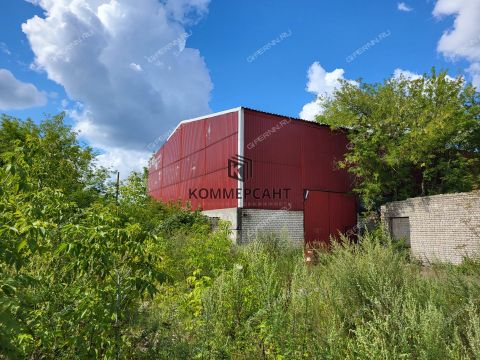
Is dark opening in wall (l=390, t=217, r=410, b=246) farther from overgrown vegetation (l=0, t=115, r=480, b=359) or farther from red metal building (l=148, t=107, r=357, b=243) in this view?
overgrown vegetation (l=0, t=115, r=480, b=359)

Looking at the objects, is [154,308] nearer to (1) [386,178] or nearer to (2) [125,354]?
(2) [125,354]

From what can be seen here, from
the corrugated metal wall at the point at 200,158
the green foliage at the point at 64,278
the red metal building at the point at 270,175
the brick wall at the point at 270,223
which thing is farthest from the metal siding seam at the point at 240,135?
the green foliage at the point at 64,278

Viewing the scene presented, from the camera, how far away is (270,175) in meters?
15.2

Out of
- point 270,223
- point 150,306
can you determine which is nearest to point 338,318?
point 150,306

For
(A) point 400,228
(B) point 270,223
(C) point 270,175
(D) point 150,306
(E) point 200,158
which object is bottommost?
(D) point 150,306

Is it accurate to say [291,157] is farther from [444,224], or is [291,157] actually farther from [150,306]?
[150,306]

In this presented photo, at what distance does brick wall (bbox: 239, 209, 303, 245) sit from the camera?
1409cm

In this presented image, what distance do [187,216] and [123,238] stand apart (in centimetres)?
1236

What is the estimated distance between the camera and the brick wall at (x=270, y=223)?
46.2 ft

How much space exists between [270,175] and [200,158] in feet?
15.3

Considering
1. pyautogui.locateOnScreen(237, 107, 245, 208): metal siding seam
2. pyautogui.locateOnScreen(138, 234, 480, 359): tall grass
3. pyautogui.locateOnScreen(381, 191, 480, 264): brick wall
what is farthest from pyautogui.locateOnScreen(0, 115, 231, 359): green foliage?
pyautogui.locateOnScreen(381, 191, 480, 264): brick wall

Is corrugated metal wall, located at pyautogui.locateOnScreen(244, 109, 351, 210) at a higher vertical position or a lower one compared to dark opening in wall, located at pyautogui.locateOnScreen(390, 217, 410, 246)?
higher

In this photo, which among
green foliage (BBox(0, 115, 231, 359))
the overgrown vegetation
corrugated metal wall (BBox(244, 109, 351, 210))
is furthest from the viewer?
corrugated metal wall (BBox(244, 109, 351, 210))

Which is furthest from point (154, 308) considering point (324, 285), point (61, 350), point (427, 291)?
point (427, 291)
